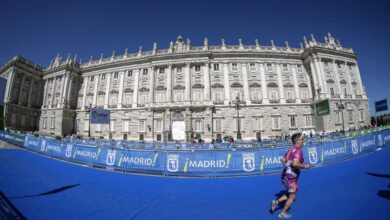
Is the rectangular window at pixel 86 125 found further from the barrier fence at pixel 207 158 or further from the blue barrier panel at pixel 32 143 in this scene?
the barrier fence at pixel 207 158

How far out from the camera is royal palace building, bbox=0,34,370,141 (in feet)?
95.2

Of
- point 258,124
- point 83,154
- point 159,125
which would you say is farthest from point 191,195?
point 258,124

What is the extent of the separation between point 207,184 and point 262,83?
2761 centimetres

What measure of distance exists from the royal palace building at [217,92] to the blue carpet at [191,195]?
821 inches

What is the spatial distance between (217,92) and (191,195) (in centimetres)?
2578

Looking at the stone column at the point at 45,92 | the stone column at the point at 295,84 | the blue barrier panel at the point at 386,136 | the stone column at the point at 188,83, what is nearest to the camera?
the blue barrier panel at the point at 386,136

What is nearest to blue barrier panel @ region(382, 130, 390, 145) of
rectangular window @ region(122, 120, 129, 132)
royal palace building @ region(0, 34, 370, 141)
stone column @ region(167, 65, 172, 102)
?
royal palace building @ region(0, 34, 370, 141)

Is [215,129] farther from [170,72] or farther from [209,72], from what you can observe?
[170,72]

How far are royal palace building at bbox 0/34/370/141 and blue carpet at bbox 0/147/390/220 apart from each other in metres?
20.9

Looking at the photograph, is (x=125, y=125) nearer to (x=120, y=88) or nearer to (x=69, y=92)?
(x=120, y=88)

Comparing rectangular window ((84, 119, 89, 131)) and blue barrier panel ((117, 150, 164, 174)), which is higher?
rectangular window ((84, 119, 89, 131))

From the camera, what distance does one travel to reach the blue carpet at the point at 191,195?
13.6 ft

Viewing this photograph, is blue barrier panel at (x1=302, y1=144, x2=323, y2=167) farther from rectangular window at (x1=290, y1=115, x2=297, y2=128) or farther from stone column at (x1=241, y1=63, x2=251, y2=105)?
rectangular window at (x1=290, y1=115, x2=297, y2=128)

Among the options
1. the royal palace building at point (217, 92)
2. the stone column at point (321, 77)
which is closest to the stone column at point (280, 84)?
the royal palace building at point (217, 92)
